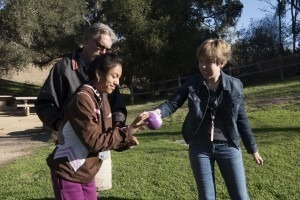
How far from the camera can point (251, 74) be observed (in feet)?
69.8

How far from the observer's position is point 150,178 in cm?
546

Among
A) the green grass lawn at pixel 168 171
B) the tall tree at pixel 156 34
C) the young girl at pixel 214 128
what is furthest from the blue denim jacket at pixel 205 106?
the tall tree at pixel 156 34

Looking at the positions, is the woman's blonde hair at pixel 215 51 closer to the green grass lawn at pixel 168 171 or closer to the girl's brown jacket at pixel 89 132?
Result: the girl's brown jacket at pixel 89 132

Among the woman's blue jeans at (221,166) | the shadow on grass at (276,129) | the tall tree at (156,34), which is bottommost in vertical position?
the shadow on grass at (276,129)

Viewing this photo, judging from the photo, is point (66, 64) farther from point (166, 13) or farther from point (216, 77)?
point (166, 13)

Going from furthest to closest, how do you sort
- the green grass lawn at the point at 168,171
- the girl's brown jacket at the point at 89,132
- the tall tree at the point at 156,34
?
the tall tree at the point at 156,34
the green grass lawn at the point at 168,171
the girl's brown jacket at the point at 89,132

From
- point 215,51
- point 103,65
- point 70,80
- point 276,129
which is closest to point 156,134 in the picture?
point 276,129

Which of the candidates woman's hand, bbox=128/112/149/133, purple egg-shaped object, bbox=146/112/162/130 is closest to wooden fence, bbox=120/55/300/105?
purple egg-shaped object, bbox=146/112/162/130

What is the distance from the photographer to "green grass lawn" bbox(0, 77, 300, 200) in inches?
190

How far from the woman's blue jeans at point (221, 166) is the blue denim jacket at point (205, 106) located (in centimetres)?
9

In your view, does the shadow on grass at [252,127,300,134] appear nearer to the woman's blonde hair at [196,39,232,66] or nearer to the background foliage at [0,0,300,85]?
the woman's blonde hair at [196,39,232,66]

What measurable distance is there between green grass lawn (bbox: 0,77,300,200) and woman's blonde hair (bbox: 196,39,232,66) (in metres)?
2.06

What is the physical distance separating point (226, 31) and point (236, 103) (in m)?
24.2

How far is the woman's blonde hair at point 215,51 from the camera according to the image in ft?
9.87
